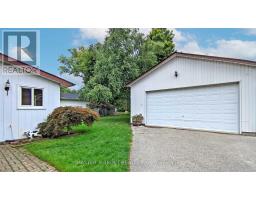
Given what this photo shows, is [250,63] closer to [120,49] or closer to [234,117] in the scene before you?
[234,117]

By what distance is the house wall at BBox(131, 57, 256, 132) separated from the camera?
814cm

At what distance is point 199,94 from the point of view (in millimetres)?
9820

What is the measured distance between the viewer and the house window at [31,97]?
8305 mm

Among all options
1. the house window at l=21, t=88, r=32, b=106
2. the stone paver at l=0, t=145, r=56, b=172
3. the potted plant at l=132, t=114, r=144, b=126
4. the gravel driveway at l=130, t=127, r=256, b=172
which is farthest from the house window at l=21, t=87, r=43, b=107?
the potted plant at l=132, t=114, r=144, b=126

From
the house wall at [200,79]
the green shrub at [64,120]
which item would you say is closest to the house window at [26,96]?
the green shrub at [64,120]

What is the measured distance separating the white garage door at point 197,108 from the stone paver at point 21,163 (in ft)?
23.4

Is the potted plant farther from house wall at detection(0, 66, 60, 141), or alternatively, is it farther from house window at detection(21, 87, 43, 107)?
house window at detection(21, 87, 43, 107)

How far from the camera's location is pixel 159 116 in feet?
38.0

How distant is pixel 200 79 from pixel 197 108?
132 cm

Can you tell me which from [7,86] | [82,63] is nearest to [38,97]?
[7,86]

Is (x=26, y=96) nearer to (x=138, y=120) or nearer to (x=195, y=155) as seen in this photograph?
(x=138, y=120)
